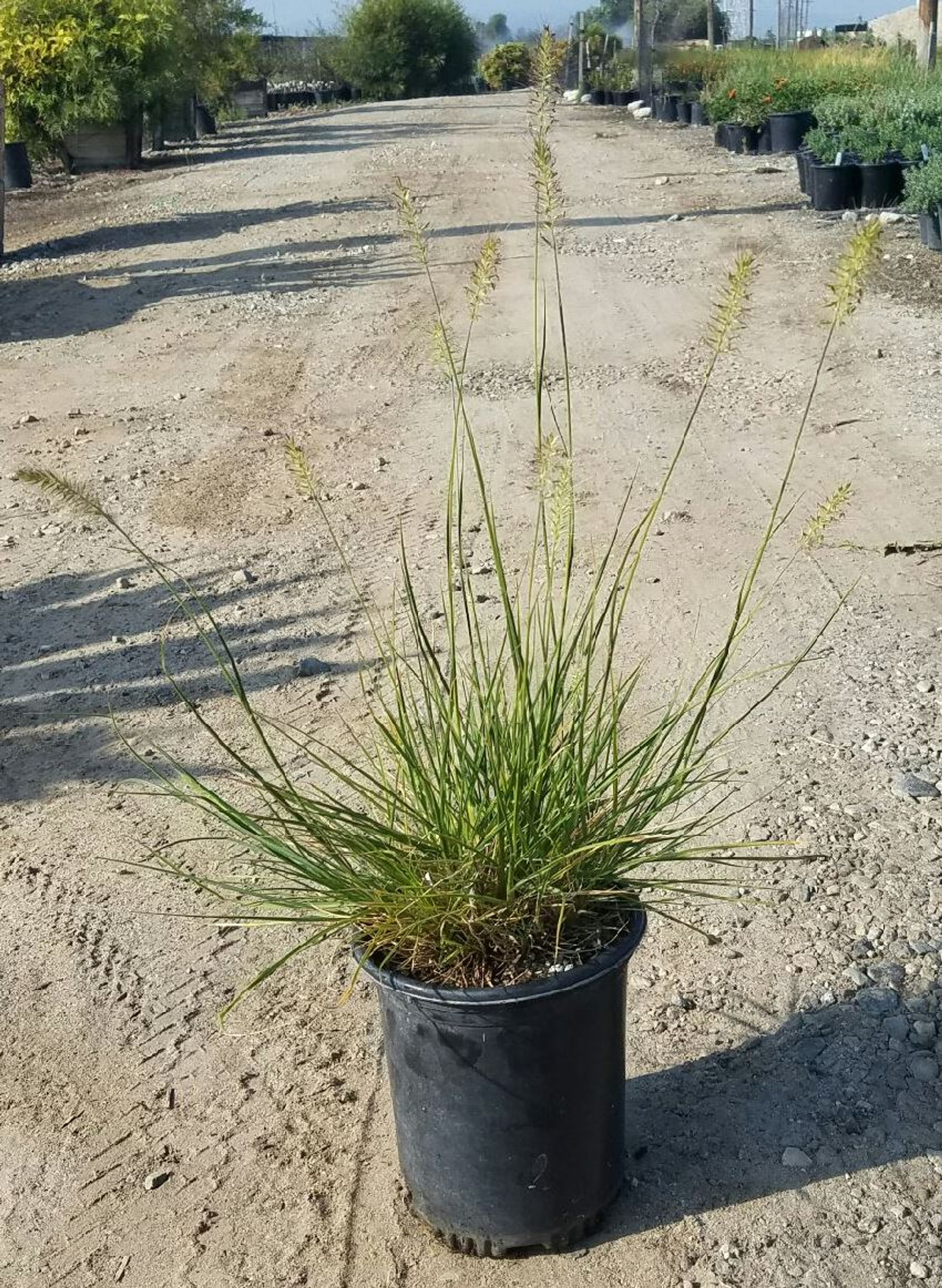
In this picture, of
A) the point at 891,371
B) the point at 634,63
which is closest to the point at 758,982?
the point at 891,371

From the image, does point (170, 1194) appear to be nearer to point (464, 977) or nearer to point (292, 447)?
point (464, 977)

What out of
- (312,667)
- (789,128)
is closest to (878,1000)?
(312,667)

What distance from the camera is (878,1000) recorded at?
10.2ft

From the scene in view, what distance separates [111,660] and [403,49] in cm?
4653

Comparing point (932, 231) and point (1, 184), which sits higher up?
point (1, 184)

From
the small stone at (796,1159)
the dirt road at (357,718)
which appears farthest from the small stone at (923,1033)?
the small stone at (796,1159)

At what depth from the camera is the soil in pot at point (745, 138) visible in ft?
63.9

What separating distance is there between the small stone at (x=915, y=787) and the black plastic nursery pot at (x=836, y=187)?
10.4m

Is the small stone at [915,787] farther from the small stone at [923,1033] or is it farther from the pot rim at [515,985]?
the pot rim at [515,985]

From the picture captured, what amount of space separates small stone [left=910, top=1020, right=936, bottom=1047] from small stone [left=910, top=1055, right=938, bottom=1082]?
0.14 ft

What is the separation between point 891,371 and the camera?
7.86 m

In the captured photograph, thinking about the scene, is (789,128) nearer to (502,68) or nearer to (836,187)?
(836,187)

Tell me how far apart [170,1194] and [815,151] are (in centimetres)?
1347

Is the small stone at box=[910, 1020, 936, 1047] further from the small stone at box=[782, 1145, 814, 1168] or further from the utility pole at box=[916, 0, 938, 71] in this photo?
the utility pole at box=[916, 0, 938, 71]
